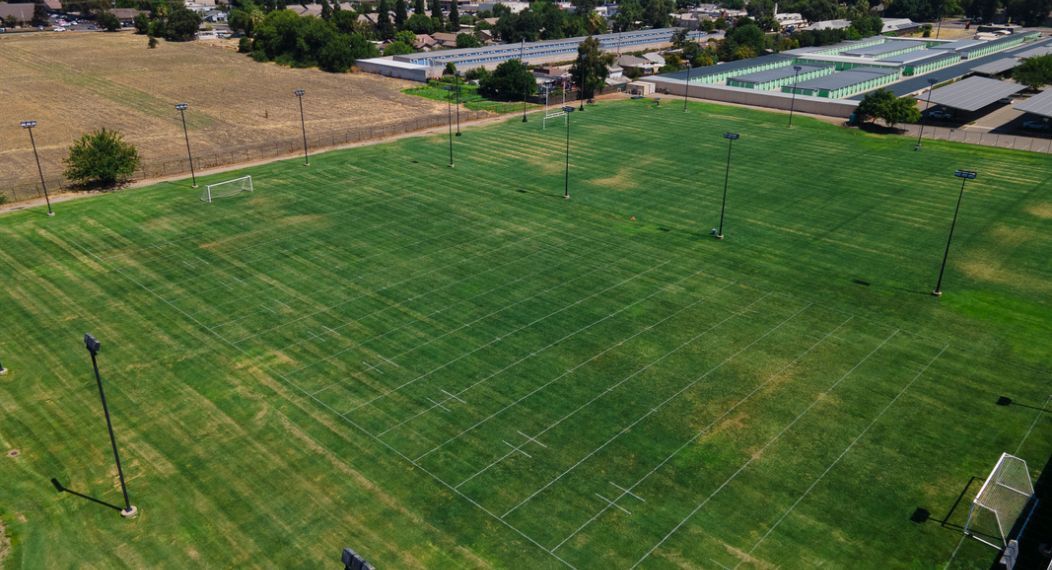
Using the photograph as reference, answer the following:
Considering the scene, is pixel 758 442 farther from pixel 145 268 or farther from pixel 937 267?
pixel 145 268

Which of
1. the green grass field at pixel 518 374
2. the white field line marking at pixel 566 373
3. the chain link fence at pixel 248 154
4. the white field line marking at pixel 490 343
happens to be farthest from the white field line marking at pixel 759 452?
the chain link fence at pixel 248 154

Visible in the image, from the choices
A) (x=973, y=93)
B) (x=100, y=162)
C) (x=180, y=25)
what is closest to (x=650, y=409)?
(x=100, y=162)

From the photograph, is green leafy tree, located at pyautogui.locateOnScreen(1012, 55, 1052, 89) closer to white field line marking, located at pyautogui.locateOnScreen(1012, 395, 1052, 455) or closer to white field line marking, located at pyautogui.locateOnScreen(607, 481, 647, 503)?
white field line marking, located at pyautogui.locateOnScreen(1012, 395, 1052, 455)

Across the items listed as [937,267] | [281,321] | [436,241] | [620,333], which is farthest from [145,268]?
[937,267]

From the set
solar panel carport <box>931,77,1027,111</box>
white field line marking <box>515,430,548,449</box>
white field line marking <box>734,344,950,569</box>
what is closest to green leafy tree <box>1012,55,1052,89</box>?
solar panel carport <box>931,77,1027,111</box>

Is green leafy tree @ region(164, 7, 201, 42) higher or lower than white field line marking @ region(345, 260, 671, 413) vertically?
higher

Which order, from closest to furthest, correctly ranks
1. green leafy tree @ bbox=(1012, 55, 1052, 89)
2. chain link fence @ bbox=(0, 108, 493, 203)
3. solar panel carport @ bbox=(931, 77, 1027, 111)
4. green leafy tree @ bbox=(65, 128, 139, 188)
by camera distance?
green leafy tree @ bbox=(65, 128, 139, 188) < chain link fence @ bbox=(0, 108, 493, 203) < solar panel carport @ bbox=(931, 77, 1027, 111) < green leafy tree @ bbox=(1012, 55, 1052, 89)

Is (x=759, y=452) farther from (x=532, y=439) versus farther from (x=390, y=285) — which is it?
(x=390, y=285)
